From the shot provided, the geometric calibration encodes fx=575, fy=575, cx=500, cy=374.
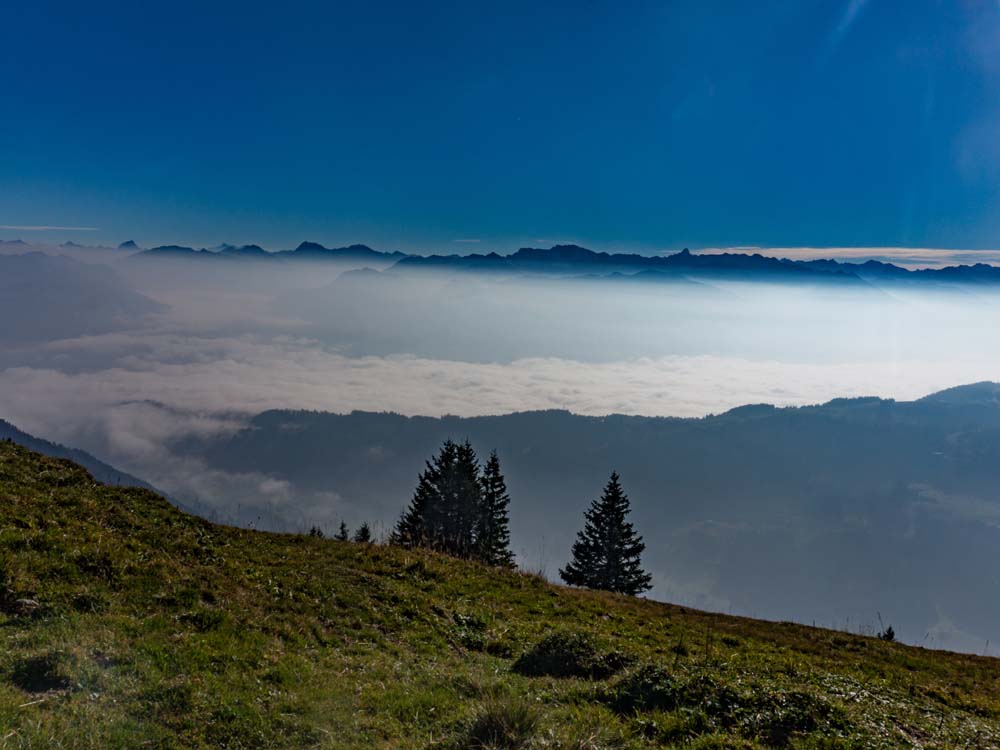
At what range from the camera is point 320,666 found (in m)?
9.99

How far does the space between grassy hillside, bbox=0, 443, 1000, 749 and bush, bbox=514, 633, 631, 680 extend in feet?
0.13

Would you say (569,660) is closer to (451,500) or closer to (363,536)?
(363,536)

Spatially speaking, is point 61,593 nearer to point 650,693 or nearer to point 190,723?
point 190,723

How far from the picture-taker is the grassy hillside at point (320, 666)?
7527mm

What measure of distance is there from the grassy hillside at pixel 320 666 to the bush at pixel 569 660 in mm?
40

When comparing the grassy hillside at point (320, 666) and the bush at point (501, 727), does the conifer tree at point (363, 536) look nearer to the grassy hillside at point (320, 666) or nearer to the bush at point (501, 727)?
the grassy hillside at point (320, 666)

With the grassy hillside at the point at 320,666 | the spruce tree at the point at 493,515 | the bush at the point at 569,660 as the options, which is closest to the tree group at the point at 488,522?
the spruce tree at the point at 493,515

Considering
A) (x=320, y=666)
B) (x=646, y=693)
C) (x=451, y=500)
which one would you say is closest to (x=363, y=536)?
(x=320, y=666)

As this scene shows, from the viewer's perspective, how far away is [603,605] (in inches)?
810

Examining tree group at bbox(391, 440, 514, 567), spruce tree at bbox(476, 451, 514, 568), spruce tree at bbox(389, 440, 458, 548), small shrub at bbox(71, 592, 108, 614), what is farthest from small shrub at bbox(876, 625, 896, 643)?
spruce tree at bbox(389, 440, 458, 548)

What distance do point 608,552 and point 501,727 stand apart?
6007cm

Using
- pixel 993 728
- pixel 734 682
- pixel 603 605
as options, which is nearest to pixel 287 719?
pixel 734 682

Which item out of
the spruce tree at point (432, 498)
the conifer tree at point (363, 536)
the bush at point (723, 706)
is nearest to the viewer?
the bush at point (723, 706)

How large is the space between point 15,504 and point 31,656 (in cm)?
632
